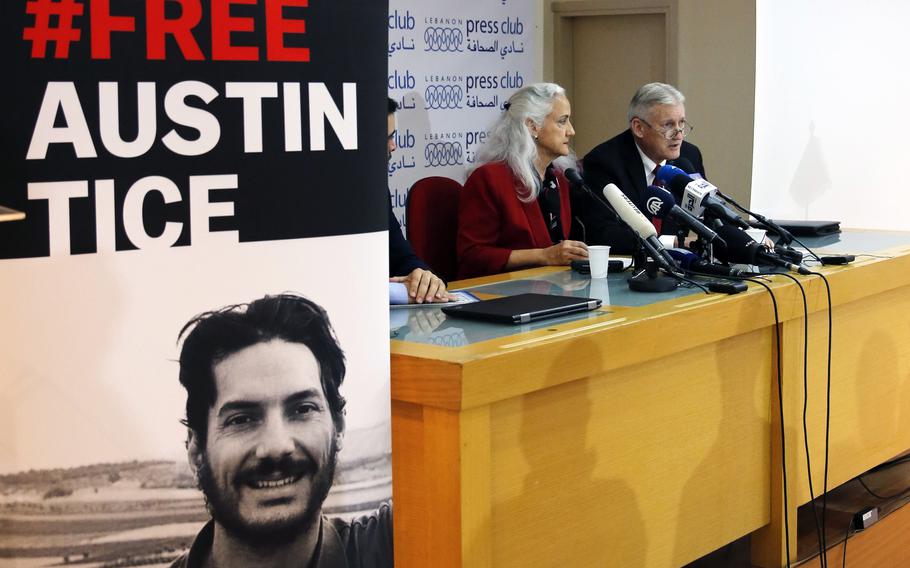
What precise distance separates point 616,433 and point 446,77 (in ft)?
9.81

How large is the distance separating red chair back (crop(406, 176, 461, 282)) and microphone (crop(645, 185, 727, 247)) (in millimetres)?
855

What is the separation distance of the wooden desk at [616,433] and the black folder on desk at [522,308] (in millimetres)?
65

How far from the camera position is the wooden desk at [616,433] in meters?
1.82

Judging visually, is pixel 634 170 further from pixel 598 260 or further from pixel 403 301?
pixel 403 301

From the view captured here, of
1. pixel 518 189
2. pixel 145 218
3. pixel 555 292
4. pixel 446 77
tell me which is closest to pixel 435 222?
pixel 518 189

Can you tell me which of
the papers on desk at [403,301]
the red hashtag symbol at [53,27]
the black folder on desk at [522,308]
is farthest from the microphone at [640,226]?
the red hashtag symbol at [53,27]

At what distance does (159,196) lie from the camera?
144 cm

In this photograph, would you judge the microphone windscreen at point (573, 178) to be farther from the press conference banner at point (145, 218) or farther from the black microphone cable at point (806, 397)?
the press conference banner at point (145, 218)

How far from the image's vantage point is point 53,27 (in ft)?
4.41

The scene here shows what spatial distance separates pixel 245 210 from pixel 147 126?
168 millimetres

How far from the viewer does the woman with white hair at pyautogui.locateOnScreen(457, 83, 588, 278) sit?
3521 mm

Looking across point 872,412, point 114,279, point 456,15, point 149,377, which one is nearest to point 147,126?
point 114,279

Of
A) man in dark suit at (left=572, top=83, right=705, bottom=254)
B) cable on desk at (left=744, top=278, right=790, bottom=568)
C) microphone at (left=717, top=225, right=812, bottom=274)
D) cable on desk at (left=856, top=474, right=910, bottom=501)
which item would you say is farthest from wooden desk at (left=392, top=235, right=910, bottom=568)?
man in dark suit at (left=572, top=83, right=705, bottom=254)

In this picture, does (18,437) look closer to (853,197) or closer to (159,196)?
(159,196)
